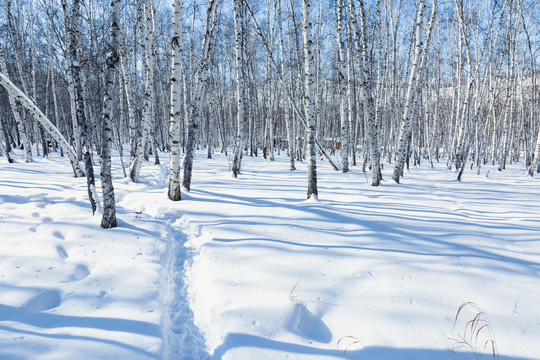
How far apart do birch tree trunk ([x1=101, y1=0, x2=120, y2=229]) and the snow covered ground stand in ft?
0.98

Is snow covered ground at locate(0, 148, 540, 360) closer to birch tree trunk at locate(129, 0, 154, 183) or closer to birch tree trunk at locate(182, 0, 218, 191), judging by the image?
birch tree trunk at locate(182, 0, 218, 191)

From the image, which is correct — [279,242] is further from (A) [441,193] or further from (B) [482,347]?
(A) [441,193]

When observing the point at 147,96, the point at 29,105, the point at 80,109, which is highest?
the point at 147,96

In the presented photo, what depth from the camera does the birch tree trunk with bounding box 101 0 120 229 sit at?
3.50m

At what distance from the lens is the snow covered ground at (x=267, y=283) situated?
1.95 metres

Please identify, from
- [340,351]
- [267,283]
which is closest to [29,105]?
[267,283]

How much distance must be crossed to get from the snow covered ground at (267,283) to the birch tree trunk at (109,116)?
0.98ft

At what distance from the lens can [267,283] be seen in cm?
270

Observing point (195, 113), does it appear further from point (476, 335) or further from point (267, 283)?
point (476, 335)

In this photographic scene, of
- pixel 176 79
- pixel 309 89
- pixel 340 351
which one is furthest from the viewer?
pixel 309 89

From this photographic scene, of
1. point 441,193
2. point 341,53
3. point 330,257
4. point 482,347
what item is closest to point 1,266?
point 330,257

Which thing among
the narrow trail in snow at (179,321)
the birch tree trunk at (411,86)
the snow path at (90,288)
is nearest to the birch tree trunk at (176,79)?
the snow path at (90,288)

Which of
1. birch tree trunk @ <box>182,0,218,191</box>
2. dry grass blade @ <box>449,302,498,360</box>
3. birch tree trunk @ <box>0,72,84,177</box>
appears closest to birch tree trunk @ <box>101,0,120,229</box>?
birch tree trunk @ <box>0,72,84,177</box>

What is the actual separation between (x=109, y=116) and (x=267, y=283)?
3223mm
